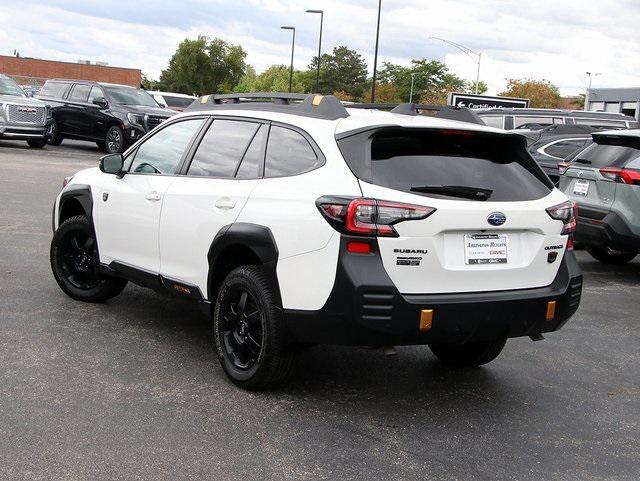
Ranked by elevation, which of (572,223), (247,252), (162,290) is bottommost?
(162,290)

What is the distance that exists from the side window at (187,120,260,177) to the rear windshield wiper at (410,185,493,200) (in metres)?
1.32

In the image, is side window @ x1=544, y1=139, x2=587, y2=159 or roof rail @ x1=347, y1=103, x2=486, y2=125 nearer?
roof rail @ x1=347, y1=103, x2=486, y2=125

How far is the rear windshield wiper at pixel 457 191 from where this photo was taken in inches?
173

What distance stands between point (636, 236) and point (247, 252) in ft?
18.0

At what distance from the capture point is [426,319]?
430cm

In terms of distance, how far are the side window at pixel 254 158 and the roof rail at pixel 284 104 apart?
0.20m

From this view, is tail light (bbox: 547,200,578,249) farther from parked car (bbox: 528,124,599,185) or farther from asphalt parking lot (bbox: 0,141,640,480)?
parked car (bbox: 528,124,599,185)

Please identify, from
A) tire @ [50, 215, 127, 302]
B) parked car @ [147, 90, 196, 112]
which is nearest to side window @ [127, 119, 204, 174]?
tire @ [50, 215, 127, 302]

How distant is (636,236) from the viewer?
29.1 ft

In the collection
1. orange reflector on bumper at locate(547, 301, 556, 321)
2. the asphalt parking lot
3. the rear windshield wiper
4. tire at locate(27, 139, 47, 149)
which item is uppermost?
the rear windshield wiper

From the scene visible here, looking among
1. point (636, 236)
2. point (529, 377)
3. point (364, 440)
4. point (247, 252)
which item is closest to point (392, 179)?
point (247, 252)

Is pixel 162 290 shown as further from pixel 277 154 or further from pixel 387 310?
pixel 387 310

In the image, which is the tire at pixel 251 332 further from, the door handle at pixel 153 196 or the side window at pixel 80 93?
the side window at pixel 80 93

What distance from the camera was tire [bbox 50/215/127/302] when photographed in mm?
6680
